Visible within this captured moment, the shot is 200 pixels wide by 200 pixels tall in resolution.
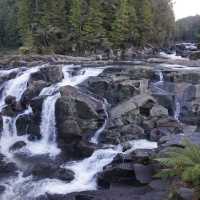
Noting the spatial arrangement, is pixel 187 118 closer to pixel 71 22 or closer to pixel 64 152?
pixel 64 152

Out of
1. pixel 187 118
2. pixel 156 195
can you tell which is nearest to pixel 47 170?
pixel 156 195

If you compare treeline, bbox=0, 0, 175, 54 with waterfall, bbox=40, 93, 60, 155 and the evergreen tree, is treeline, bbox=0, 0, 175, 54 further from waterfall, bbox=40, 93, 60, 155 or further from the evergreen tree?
waterfall, bbox=40, 93, 60, 155

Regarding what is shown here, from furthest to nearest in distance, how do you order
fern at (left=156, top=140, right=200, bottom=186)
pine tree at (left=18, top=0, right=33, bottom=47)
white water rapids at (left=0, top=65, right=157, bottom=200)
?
1. pine tree at (left=18, top=0, right=33, bottom=47)
2. white water rapids at (left=0, top=65, right=157, bottom=200)
3. fern at (left=156, top=140, right=200, bottom=186)

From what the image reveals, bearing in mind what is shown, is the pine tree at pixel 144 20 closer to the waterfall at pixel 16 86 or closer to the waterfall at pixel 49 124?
the waterfall at pixel 16 86

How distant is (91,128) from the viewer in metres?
24.8

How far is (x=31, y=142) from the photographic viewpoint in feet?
81.9

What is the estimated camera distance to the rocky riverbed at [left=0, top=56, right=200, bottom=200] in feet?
60.5

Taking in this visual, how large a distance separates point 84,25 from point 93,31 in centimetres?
147

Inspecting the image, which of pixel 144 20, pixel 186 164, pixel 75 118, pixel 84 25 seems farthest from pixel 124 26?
pixel 186 164

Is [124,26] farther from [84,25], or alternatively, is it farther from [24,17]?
[24,17]

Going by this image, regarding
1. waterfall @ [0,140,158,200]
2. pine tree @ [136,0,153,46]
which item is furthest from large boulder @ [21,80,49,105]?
pine tree @ [136,0,153,46]

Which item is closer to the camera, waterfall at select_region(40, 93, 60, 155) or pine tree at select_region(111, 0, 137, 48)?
waterfall at select_region(40, 93, 60, 155)

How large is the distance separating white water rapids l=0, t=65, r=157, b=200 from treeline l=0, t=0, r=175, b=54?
2058 cm

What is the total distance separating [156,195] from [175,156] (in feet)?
5.91
